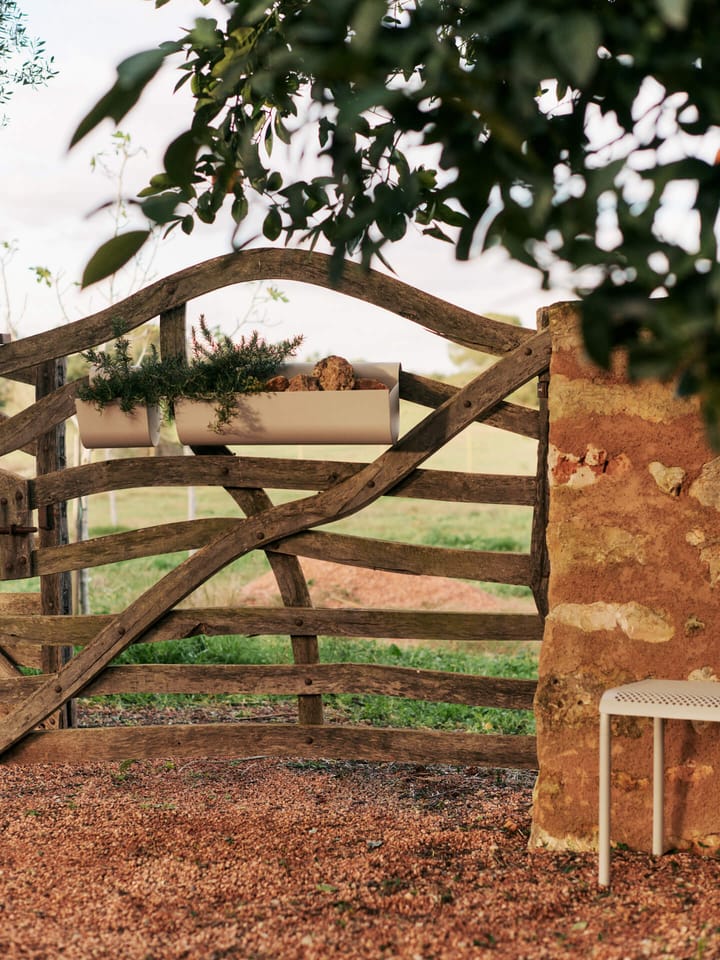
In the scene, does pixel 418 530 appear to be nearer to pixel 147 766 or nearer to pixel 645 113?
pixel 147 766

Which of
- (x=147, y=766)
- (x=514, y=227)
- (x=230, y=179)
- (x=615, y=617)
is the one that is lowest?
(x=147, y=766)

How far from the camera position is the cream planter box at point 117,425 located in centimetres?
392

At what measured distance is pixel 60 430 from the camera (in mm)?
4570

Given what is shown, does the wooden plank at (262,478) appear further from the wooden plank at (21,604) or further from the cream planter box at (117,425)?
the wooden plank at (21,604)

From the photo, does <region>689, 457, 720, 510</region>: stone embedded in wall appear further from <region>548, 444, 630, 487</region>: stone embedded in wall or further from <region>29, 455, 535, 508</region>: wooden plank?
<region>29, 455, 535, 508</region>: wooden plank

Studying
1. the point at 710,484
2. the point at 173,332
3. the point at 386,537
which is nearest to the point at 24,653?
the point at 173,332

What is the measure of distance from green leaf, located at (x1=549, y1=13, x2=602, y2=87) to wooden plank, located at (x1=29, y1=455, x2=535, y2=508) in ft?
8.46

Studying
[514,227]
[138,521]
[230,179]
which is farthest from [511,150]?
[138,521]

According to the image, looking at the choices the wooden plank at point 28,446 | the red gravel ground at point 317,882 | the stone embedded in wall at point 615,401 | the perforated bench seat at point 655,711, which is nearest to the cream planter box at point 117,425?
the wooden plank at point 28,446

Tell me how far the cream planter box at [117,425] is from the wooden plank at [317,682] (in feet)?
3.09

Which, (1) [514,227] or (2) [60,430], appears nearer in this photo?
(1) [514,227]

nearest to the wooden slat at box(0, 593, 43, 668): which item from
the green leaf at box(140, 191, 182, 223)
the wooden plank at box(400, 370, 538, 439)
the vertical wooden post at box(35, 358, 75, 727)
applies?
the vertical wooden post at box(35, 358, 75, 727)

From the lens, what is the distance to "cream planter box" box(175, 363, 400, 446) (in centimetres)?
362

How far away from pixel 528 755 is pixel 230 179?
2.84m
